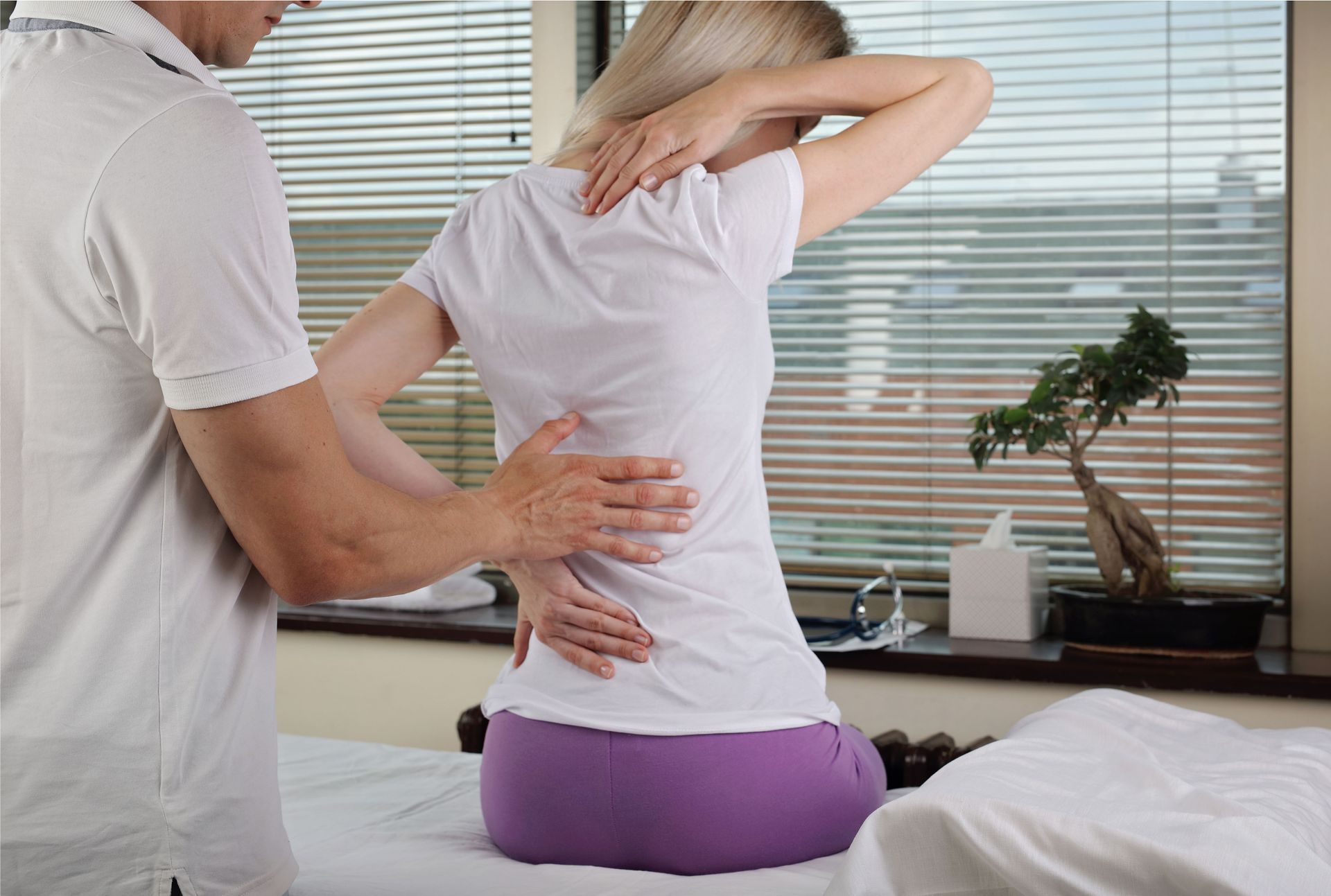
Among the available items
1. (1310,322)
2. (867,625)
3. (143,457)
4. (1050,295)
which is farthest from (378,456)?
(1310,322)

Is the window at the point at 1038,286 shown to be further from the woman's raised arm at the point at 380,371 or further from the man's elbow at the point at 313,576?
the man's elbow at the point at 313,576

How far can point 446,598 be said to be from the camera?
9.90 ft

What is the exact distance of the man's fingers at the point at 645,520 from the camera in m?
1.12

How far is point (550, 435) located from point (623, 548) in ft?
0.43

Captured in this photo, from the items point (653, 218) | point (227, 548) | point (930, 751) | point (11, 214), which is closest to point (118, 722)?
point (227, 548)

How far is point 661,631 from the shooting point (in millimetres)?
1136

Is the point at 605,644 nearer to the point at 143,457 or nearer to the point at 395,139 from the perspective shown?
the point at 143,457

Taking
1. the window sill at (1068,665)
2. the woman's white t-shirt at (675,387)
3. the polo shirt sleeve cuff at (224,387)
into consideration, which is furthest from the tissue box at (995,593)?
the polo shirt sleeve cuff at (224,387)

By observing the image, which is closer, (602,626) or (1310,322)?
(602,626)

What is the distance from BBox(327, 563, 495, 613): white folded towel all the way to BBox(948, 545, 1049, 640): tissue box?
118 cm

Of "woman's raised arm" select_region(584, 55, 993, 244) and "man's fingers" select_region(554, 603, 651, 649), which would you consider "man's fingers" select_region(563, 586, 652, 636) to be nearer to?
"man's fingers" select_region(554, 603, 651, 649)

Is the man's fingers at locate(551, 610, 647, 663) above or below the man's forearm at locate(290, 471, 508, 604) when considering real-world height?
below

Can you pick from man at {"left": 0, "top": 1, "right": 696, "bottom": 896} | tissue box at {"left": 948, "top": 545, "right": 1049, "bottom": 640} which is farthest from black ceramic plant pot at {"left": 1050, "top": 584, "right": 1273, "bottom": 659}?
man at {"left": 0, "top": 1, "right": 696, "bottom": 896}

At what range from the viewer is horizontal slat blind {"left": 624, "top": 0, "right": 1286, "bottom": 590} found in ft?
8.70
